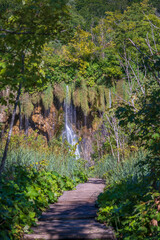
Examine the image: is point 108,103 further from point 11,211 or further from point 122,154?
point 11,211

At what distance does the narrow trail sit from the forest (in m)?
0.16

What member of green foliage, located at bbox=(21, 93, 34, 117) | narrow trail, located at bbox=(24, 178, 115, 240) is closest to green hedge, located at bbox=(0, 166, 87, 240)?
narrow trail, located at bbox=(24, 178, 115, 240)

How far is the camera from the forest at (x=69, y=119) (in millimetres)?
3408

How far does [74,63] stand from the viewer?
1744 cm

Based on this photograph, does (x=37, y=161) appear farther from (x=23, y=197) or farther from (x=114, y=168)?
(x=23, y=197)

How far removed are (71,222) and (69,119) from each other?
42.9 feet

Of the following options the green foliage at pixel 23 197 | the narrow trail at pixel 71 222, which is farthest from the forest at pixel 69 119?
the narrow trail at pixel 71 222

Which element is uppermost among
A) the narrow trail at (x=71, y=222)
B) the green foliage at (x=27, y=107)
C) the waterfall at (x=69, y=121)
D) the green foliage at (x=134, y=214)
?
the green foliage at (x=27, y=107)

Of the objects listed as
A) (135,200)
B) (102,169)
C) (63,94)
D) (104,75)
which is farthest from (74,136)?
(135,200)

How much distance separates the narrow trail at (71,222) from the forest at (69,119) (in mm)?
158

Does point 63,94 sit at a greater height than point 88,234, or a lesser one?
greater

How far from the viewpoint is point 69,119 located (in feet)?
55.4

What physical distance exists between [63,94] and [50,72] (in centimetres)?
182

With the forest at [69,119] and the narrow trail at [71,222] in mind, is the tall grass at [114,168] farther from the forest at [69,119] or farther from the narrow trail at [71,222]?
the narrow trail at [71,222]
